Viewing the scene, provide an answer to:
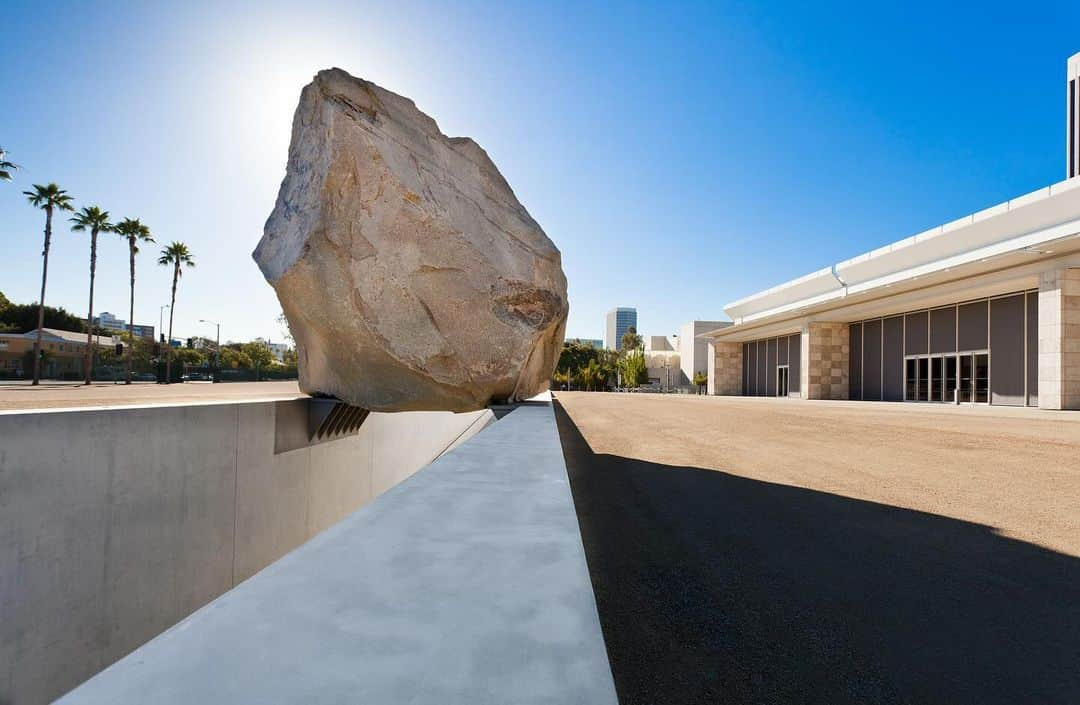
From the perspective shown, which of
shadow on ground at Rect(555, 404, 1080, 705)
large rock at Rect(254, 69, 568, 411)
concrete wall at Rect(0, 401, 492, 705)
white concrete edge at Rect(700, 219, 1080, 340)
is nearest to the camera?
shadow on ground at Rect(555, 404, 1080, 705)

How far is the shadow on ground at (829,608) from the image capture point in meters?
1.93

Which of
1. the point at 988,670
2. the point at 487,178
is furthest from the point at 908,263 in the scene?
the point at 988,670

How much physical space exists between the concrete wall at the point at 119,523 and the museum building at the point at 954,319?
2149cm

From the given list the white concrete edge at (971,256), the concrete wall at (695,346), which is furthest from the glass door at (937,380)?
the concrete wall at (695,346)

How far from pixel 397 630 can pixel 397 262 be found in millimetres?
7605

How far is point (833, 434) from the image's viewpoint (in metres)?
8.88

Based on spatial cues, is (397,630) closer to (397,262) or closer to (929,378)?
(397,262)

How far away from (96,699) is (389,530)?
1.18 metres

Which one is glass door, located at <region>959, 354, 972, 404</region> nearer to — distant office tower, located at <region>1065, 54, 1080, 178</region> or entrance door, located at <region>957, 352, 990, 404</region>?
entrance door, located at <region>957, 352, 990, 404</region>

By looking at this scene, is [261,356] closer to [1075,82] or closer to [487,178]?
[487,178]

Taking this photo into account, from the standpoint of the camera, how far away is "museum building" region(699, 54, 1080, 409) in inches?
607

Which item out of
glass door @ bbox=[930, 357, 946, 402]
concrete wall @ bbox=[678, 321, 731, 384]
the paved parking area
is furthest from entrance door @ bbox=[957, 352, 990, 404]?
concrete wall @ bbox=[678, 321, 731, 384]

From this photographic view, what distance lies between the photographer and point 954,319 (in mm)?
20734

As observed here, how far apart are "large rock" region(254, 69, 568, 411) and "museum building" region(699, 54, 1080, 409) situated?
53.2ft
